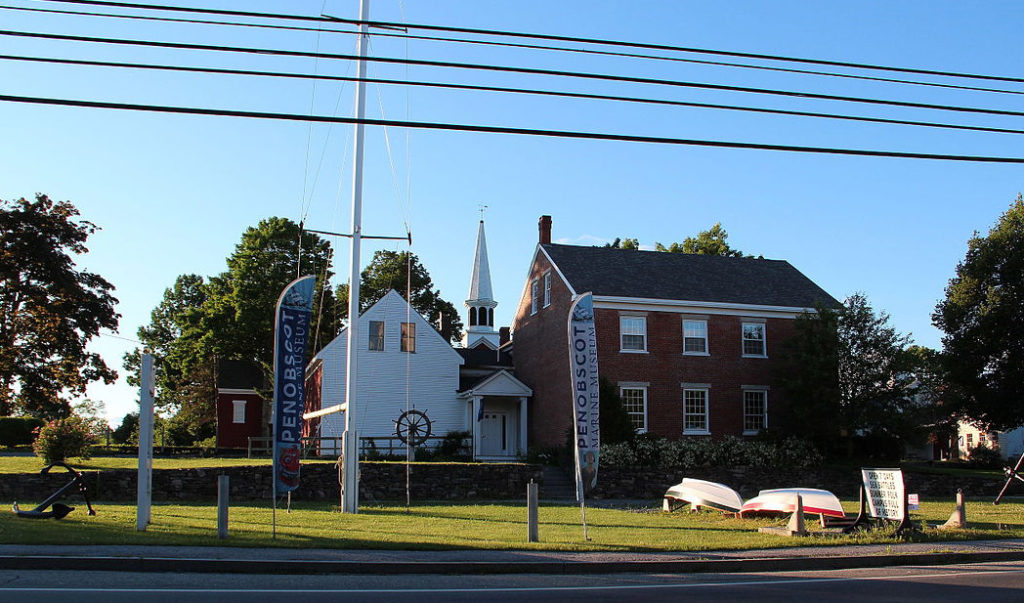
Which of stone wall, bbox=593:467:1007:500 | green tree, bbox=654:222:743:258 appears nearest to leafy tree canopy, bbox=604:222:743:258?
green tree, bbox=654:222:743:258

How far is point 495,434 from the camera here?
39438 mm

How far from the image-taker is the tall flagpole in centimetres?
2091

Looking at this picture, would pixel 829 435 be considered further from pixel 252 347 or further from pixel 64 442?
pixel 252 347

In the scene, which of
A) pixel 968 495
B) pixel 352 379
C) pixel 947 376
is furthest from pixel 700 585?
pixel 947 376

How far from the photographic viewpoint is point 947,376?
3522 cm

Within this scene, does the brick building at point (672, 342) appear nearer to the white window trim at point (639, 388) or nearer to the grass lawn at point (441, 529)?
the white window trim at point (639, 388)

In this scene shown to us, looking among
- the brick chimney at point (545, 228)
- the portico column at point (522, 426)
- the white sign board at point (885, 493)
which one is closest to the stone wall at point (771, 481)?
the portico column at point (522, 426)

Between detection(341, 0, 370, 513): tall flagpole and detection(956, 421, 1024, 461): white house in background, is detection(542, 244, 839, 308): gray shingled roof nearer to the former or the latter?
detection(341, 0, 370, 513): tall flagpole

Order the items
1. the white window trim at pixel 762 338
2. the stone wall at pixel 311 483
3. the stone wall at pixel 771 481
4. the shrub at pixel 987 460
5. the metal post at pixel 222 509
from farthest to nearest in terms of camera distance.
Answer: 1. the shrub at pixel 987 460
2. the white window trim at pixel 762 338
3. the stone wall at pixel 771 481
4. the stone wall at pixel 311 483
5. the metal post at pixel 222 509

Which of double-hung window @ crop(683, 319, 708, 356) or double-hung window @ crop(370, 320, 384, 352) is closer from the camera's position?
double-hung window @ crop(683, 319, 708, 356)

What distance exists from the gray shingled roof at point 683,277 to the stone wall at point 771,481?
299 inches

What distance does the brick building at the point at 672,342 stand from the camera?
34344 millimetres

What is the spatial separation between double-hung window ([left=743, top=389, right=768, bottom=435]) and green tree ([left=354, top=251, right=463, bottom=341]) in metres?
31.1

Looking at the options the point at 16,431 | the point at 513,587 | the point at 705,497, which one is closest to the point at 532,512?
the point at 513,587
